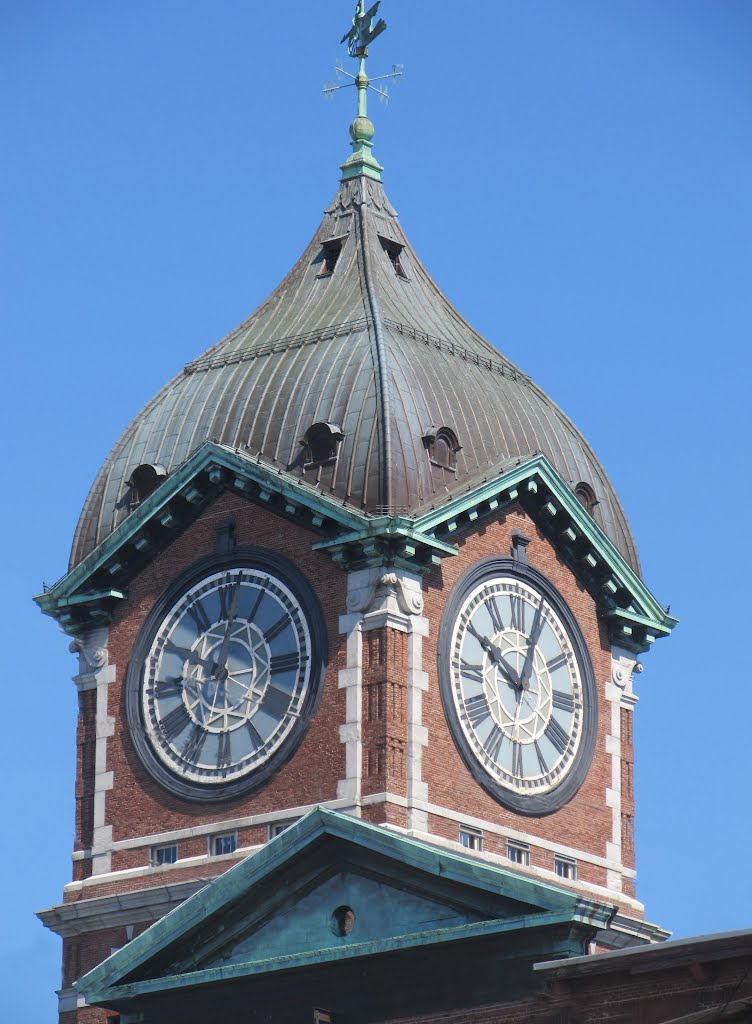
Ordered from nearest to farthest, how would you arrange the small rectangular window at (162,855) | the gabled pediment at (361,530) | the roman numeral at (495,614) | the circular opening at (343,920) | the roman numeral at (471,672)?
the circular opening at (343,920)
the gabled pediment at (361,530)
the roman numeral at (471,672)
the small rectangular window at (162,855)
the roman numeral at (495,614)

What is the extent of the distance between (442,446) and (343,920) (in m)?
11.0

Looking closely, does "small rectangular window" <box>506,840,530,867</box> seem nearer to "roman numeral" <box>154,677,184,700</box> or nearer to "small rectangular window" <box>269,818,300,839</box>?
"small rectangular window" <box>269,818,300,839</box>

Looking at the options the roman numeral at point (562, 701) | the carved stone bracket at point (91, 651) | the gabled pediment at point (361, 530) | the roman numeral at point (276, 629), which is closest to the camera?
the gabled pediment at point (361, 530)

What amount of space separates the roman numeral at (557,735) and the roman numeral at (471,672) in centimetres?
196

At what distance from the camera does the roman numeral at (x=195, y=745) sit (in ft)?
198

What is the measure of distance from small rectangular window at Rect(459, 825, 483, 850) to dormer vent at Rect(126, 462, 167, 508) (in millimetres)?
9044

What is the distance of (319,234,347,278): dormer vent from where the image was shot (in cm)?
6544

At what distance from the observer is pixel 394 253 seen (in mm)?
65938

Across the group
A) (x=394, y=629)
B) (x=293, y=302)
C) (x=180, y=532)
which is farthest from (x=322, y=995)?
(x=293, y=302)

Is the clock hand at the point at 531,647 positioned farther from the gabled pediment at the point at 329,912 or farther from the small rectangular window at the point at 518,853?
the gabled pediment at the point at 329,912

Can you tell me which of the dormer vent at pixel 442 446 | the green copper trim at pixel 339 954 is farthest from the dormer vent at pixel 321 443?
the green copper trim at pixel 339 954

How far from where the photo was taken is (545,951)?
50.1 meters

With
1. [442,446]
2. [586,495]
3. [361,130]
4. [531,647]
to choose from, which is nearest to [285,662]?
[531,647]

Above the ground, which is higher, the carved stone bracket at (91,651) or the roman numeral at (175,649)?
the carved stone bracket at (91,651)
